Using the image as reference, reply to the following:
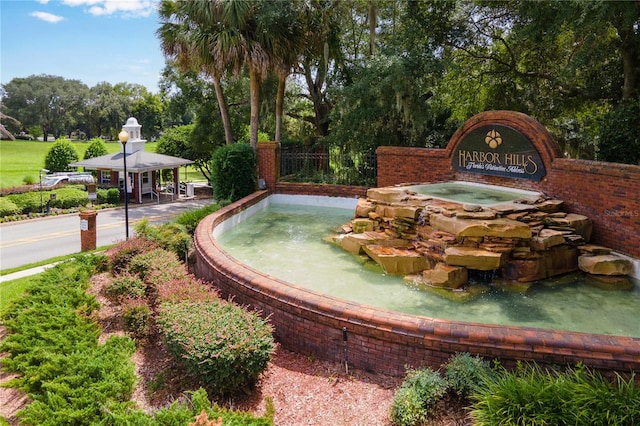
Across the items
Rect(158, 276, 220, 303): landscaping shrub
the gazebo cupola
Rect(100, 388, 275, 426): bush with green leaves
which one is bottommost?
Rect(100, 388, 275, 426): bush with green leaves

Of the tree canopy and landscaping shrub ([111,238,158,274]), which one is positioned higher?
the tree canopy

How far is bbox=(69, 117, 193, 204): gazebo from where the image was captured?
24.0 metres

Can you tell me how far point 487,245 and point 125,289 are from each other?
6.11 meters

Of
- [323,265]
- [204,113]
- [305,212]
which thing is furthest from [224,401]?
[204,113]

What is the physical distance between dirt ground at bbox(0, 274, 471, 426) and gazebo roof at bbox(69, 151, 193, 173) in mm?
19363

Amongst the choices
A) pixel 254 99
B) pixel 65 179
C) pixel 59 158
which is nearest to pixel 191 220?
pixel 254 99

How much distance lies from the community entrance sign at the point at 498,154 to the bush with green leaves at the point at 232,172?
22.7ft

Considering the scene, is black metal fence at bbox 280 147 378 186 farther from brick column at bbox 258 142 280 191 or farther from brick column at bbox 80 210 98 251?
brick column at bbox 80 210 98 251

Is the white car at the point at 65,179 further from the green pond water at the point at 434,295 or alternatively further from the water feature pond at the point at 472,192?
the water feature pond at the point at 472,192

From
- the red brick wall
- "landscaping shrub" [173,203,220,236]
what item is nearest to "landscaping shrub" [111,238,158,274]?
"landscaping shrub" [173,203,220,236]

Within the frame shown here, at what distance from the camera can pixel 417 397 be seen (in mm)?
4254

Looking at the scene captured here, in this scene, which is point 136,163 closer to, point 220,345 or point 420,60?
point 420,60

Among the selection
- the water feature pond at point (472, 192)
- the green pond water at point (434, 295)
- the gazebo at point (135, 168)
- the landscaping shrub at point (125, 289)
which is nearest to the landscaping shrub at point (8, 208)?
the gazebo at point (135, 168)

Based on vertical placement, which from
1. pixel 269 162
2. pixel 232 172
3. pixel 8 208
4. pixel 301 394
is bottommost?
pixel 301 394
